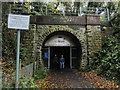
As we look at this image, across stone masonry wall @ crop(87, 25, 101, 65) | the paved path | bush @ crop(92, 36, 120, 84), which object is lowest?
the paved path

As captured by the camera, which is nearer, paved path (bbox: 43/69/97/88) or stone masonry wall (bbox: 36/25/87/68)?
paved path (bbox: 43/69/97/88)

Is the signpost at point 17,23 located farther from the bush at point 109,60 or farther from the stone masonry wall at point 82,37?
the bush at point 109,60

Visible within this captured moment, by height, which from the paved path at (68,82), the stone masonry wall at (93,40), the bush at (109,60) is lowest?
the paved path at (68,82)

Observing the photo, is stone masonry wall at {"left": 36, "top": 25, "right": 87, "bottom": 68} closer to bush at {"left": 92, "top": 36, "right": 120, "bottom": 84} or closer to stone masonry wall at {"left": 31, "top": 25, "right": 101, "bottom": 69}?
stone masonry wall at {"left": 31, "top": 25, "right": 101, "bottom": 69}

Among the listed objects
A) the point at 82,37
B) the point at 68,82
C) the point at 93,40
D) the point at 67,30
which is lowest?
the point at 68,82

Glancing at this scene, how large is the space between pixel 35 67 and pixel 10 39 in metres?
2.55

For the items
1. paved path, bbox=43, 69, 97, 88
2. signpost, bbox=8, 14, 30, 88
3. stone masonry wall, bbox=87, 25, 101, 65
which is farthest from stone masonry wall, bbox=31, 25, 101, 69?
signpost, bbox=8, 14, 30, 88

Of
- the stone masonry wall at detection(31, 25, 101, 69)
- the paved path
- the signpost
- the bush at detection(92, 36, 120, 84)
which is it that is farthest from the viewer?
the stone masonry wall at detection(31, 25, 101, 69)

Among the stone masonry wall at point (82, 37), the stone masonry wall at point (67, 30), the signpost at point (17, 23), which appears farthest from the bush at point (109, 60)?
the signpost at point (17, 23)

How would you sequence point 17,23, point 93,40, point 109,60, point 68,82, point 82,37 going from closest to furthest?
point 17,23 → point 68,82 → point 109,60 → point 93,40 → point 82,37

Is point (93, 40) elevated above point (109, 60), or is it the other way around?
point (93, 40)

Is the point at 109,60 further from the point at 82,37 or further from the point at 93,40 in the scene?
the point at 82,37

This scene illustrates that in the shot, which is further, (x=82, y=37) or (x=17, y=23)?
(x=82, y=37)

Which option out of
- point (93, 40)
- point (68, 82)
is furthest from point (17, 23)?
point (93, 40)
